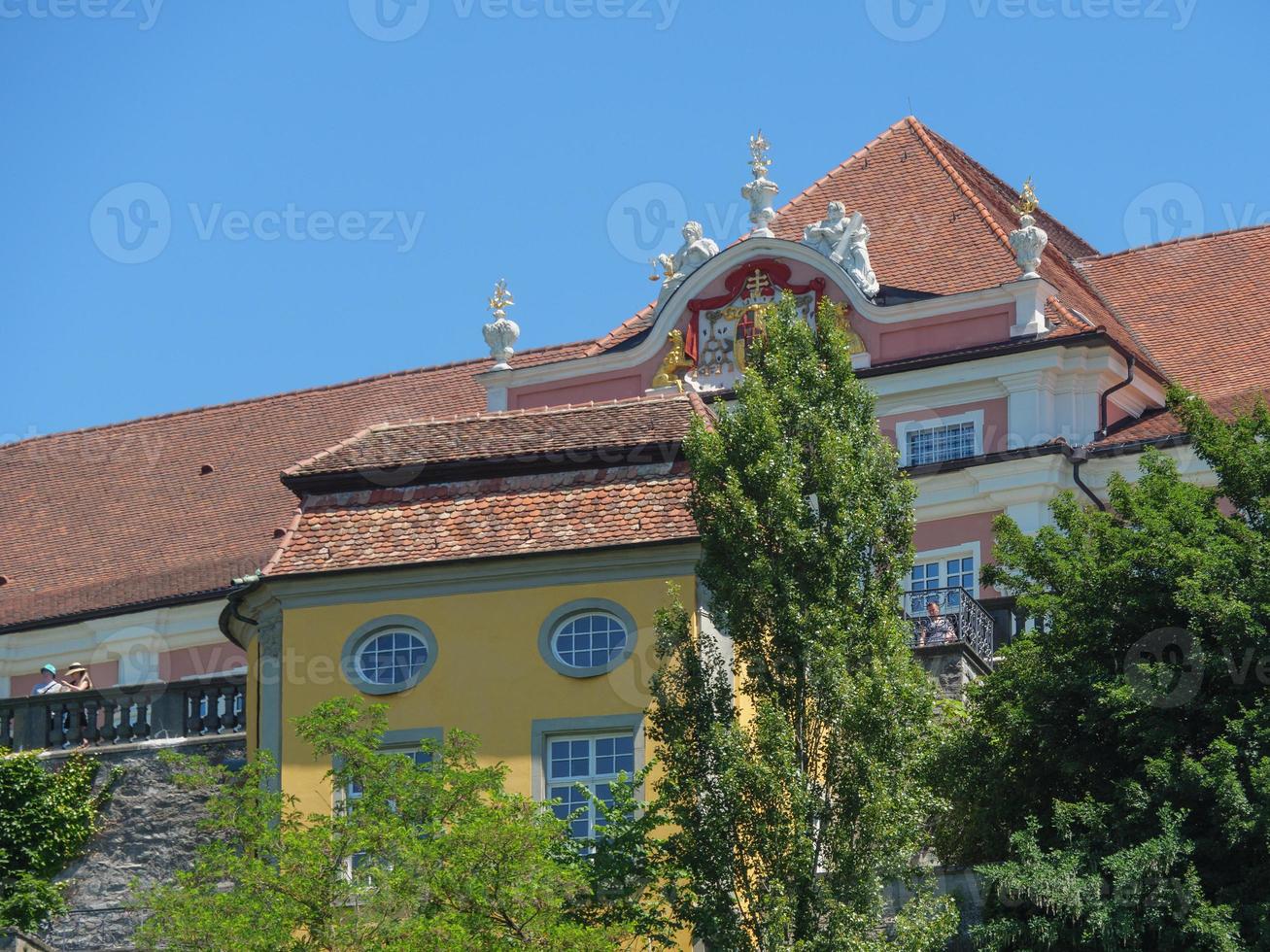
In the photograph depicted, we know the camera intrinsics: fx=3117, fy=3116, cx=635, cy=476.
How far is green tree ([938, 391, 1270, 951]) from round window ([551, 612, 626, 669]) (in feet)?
12.9

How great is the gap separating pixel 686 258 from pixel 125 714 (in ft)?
42.3

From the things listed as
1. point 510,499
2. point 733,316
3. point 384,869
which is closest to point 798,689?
point 384,869

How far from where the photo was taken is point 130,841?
3697 cm

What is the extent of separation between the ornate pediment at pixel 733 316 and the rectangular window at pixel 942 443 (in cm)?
237

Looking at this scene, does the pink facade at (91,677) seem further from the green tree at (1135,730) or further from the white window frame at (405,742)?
the green tree at (1135,730)

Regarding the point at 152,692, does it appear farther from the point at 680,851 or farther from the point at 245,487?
the point at 245,487

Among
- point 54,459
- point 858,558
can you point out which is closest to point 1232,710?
point 858,558

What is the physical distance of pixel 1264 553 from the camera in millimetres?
30359

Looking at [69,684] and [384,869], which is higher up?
[69,684]

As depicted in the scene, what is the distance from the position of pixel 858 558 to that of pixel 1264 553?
3946mm

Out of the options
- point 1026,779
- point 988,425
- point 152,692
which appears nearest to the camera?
point 1026,779

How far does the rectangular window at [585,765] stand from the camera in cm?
3244

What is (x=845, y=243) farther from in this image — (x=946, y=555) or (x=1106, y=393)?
(x=946, y=555)

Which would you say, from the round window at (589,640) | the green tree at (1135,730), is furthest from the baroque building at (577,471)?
the green tree at (1135,730)
